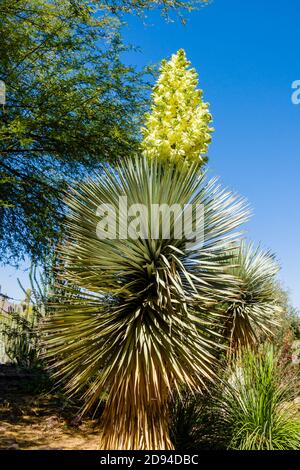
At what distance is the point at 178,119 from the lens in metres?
6.14

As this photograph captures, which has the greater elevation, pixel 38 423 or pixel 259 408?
pixel 259 408

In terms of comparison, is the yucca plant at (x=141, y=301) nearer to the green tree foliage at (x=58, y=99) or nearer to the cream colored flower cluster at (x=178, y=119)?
the cream colored flower cluster at (x=178, y=119)

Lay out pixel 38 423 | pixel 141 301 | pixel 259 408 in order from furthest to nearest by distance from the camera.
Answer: pixel 38 423 → pixel 259 408 → pixel 141 301

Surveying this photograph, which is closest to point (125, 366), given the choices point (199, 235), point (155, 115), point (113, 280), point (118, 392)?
point (118, 392)

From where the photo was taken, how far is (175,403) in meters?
6.62

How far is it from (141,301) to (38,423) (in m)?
3.78

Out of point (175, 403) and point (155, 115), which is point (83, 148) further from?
point (175, 403)

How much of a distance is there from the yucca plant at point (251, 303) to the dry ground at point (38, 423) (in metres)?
2.61

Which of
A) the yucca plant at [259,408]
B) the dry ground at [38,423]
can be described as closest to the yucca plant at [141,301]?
the yucca plant at [259,408]

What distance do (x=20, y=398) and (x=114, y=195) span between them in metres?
5.32

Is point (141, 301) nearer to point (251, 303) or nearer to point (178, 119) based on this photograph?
point (178, 119)

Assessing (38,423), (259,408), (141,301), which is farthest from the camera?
(38,423)

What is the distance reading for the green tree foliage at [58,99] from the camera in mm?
9023

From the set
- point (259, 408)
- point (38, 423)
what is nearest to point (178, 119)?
point (259, 408)
